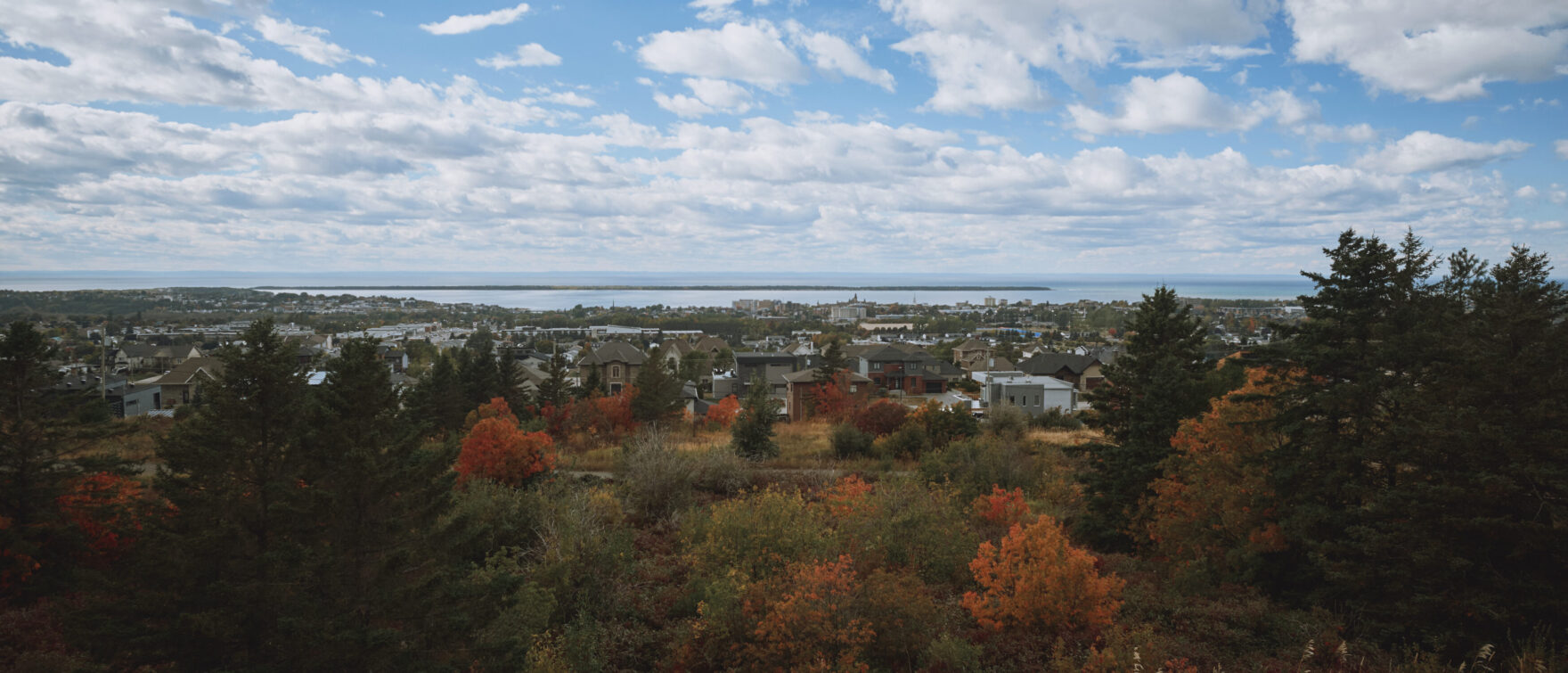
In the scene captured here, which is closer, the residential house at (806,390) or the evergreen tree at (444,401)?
the evergreen tree at (444,401)

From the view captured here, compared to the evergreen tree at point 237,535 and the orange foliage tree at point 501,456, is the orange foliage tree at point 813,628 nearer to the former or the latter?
the evergreen tree at point 237,535

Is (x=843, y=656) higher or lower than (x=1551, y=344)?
lower

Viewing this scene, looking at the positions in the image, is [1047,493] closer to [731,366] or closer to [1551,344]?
[1551,344]

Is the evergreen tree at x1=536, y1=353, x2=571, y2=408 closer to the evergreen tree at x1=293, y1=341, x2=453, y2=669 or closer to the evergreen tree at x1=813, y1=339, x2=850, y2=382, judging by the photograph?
the evergreen tree at x1=813, y1=339, x2=850, y2=382

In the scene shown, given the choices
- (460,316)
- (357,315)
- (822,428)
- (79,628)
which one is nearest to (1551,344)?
(79,628)

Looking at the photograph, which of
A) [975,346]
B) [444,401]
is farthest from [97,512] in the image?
[975,346]

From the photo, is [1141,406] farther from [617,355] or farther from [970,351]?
[970,351]

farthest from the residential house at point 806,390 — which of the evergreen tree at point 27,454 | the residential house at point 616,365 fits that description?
the evergreen tree at point 27,454

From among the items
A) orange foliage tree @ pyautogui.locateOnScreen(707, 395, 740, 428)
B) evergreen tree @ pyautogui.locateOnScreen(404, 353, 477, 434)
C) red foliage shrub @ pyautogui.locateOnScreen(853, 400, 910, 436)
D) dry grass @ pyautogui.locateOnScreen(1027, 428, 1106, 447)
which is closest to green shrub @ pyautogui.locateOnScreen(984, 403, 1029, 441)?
dry grass @ pyautogui.locateOnScreen(1027, 428, 1106, 447)
